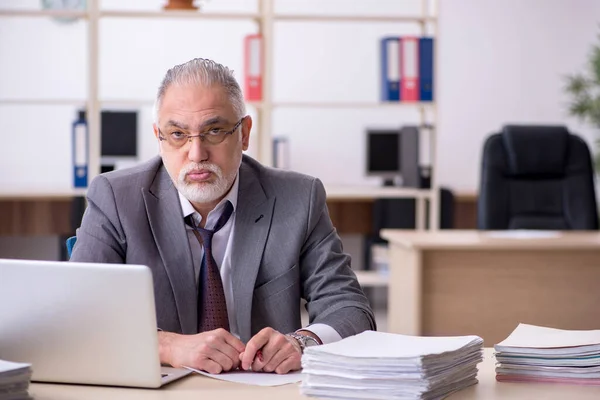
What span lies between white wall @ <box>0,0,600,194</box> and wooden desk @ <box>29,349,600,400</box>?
16.3ft

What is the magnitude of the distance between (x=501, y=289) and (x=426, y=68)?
5.23ft

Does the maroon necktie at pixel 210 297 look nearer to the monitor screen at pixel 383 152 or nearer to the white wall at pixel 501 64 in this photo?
the monitor screen at pixel 383 152

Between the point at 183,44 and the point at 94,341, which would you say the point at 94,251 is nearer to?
the point at 94,341

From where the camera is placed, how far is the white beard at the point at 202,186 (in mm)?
2072

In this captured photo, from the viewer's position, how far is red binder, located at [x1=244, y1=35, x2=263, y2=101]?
192 inches

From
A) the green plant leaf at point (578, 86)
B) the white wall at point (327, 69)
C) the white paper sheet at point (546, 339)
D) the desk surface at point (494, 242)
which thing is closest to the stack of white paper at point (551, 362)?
the white paper sheet at point (546, 339)

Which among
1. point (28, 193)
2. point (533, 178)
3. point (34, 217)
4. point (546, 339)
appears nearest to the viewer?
point (546, 339)

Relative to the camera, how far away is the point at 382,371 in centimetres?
148

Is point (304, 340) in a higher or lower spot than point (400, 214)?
higher

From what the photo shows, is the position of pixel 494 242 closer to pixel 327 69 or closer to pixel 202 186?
pixel 202 186

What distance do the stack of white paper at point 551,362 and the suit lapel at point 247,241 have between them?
66 centimetres

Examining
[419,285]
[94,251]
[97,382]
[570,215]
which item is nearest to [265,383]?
[97,382]

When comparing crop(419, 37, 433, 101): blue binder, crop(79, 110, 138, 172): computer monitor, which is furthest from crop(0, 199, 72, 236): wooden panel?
crop(419, 37, 433, 101): blue binder

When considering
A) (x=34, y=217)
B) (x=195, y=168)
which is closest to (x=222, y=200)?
(x=195, y=168)
